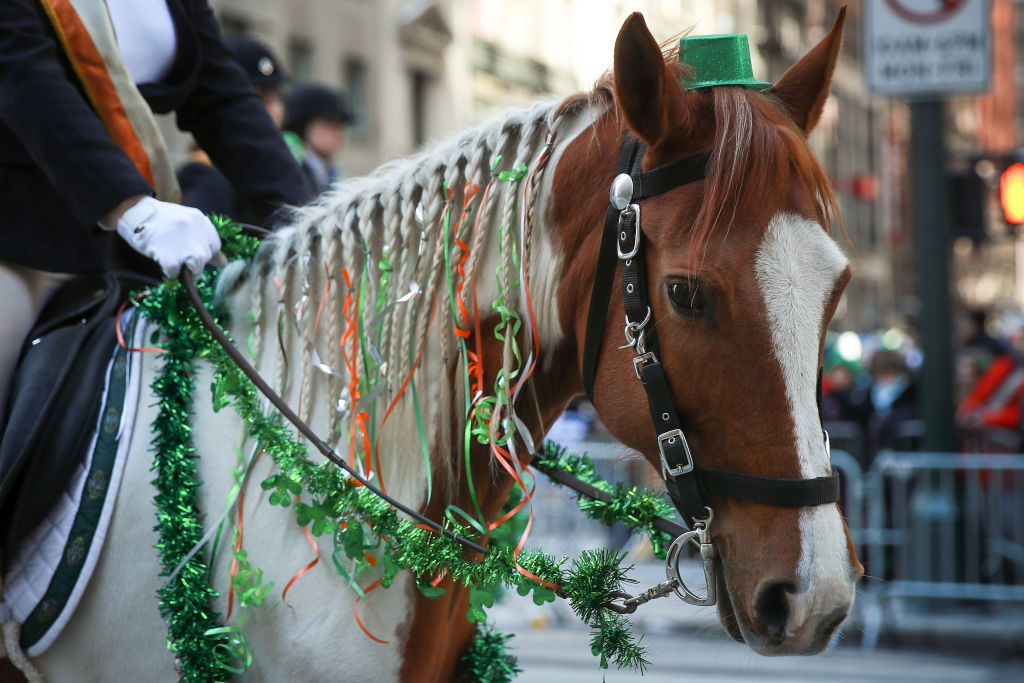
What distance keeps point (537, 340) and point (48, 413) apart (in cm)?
104

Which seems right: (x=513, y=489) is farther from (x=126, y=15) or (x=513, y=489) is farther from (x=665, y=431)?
(x=126, y=15)

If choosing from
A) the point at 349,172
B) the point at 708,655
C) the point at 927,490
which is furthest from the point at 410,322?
the point at 349,172

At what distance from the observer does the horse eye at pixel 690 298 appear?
78.4 inches

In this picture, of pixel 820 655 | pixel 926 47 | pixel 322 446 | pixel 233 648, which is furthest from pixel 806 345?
pixel 926 47

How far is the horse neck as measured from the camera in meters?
2.26

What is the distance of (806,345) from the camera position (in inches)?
77.3

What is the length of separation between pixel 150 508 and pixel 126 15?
126 cm

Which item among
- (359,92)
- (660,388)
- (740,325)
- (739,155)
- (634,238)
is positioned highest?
(739,155)

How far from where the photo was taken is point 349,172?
23344mm

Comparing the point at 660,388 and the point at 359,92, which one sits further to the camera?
the point at 359,92

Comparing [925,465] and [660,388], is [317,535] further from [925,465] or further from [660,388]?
[925,465]

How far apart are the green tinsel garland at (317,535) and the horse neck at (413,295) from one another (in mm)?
108

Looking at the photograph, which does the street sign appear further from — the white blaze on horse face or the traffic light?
the white blaze on horse face

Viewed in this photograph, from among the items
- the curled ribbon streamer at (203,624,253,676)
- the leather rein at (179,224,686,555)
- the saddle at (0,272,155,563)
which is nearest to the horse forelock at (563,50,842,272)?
the leather rein at (179,224,686,555)
